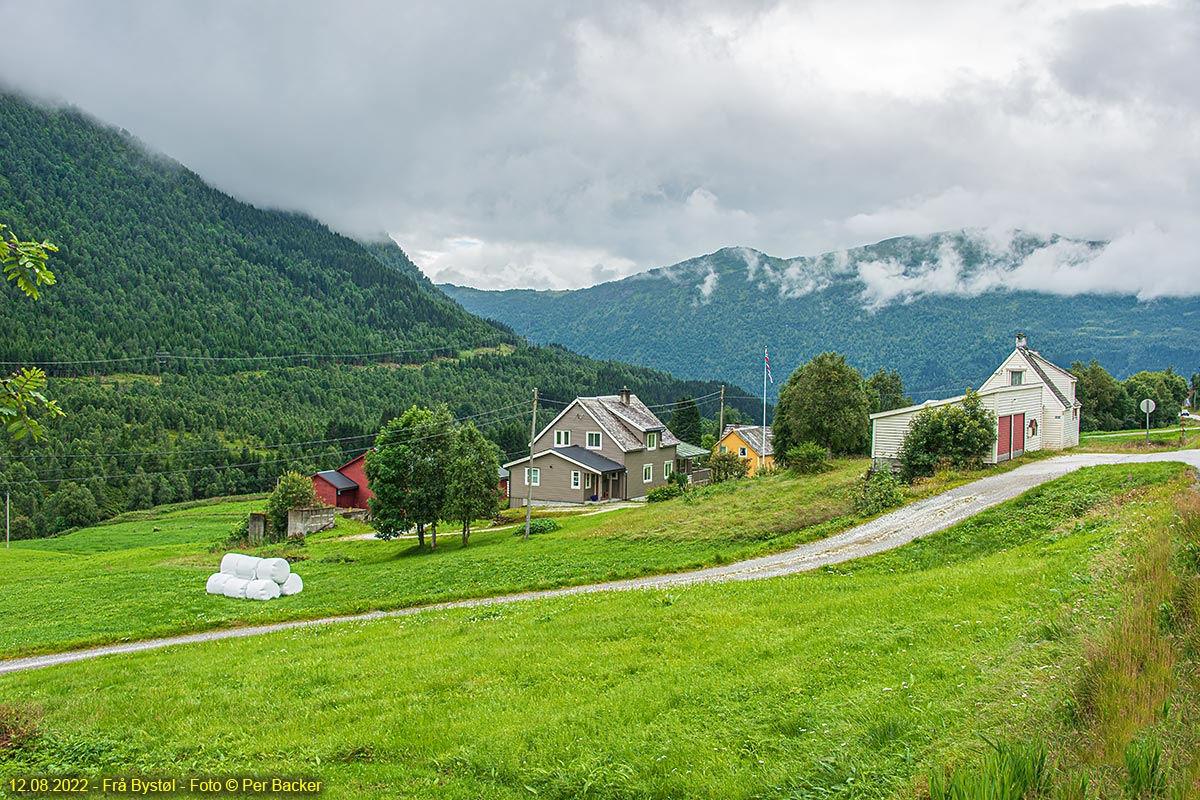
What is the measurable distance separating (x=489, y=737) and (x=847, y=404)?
42.8 metres

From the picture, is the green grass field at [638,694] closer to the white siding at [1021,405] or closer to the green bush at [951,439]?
the green bush at [951,439]

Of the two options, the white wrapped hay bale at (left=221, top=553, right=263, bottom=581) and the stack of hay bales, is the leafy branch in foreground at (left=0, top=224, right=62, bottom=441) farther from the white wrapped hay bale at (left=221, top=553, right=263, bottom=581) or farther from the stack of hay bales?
the white wrapped hay bale at (left=221, top=553, right=263, bottom=581)

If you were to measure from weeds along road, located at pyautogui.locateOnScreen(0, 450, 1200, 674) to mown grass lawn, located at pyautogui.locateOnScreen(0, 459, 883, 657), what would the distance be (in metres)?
0.89

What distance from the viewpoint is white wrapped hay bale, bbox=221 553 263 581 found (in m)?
26.4

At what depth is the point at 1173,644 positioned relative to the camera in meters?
5.72

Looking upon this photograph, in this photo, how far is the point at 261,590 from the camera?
2541 cm

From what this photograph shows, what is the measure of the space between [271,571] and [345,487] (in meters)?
51.1

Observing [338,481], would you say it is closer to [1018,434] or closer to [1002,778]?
[1018,434]

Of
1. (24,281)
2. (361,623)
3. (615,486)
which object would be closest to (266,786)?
(24,281)

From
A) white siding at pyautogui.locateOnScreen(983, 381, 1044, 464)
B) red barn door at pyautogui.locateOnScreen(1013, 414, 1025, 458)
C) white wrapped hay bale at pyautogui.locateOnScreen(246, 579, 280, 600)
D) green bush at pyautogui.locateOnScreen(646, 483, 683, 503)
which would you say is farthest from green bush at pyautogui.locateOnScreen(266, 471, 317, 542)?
red barn door at pyautogui.locateOnScreen(1013, 414, 1025, 458)

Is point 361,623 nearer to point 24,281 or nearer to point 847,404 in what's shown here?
point 24,281

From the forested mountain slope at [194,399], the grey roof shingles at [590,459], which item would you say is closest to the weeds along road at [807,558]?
the grey roof shingles at [590,459]

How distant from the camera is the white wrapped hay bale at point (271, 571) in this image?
26125mm

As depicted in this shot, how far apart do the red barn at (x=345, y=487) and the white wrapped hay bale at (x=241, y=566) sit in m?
48.5
